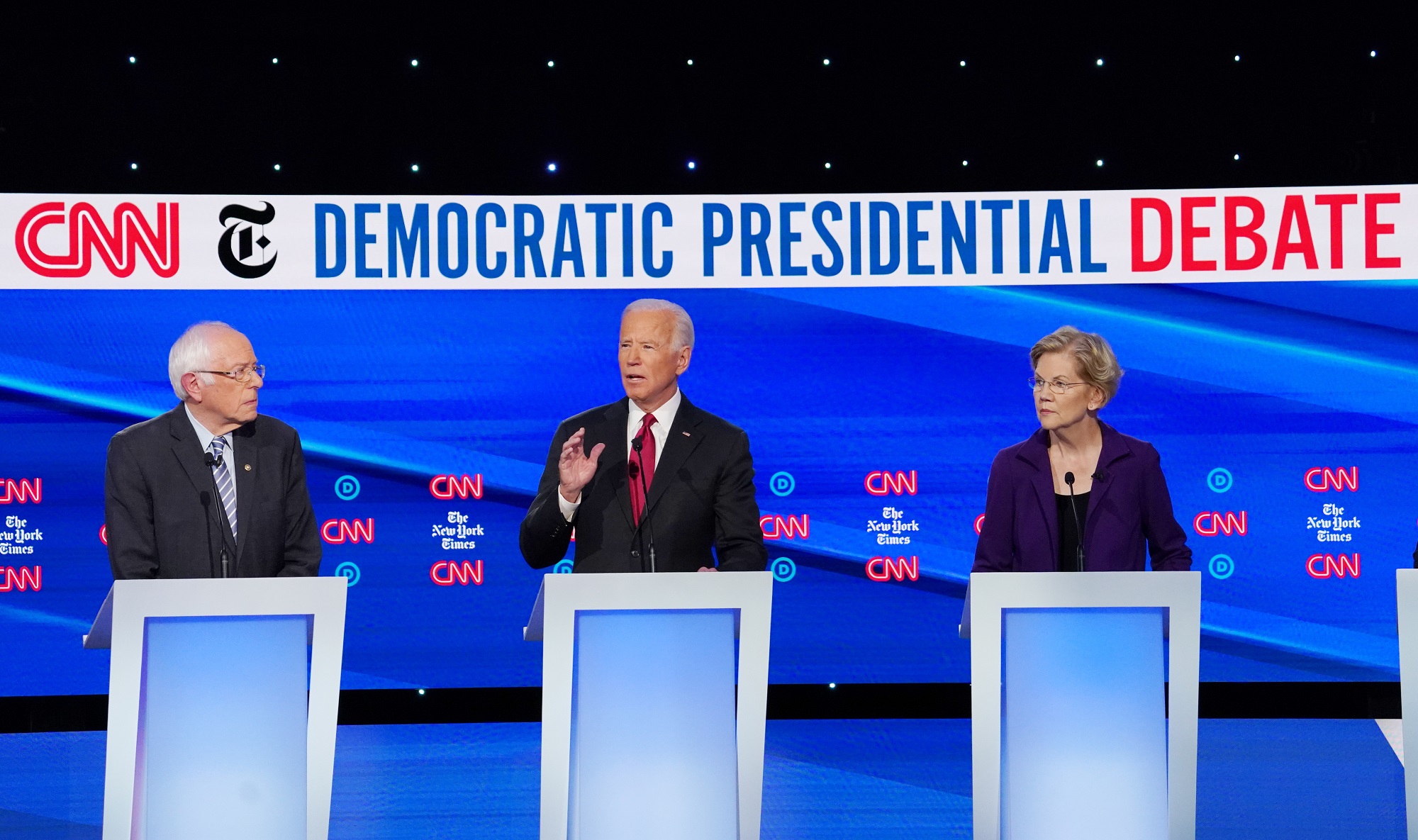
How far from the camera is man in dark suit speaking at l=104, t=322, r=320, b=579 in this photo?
329 centimetres

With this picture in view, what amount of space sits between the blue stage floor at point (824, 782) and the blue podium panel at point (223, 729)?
1.55m

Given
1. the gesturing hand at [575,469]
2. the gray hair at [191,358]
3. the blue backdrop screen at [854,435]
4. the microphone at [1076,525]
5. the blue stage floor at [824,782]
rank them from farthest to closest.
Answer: the blue backdrop screen at [854,435], the blue stage floor at [824,782], the gray hair at [191,358], the gesturing hand at [575,469], the microphone at [1076,525]

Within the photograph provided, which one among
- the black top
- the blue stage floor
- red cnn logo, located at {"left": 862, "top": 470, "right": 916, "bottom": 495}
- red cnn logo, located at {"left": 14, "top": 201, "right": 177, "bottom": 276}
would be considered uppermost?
red cnn logo, located at {"left": 14, "top": 201, "right": 177, "bottom": 276}

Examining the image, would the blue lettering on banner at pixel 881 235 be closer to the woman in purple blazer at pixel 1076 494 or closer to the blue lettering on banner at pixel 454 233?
the blue lettering on banner at pixel 454 233

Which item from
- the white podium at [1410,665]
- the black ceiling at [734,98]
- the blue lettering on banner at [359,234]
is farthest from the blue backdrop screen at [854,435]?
the white podium at [1410,665]

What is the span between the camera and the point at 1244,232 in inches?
213

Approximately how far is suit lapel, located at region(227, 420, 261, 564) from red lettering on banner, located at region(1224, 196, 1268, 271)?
3.89 m

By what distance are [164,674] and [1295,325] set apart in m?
4.57

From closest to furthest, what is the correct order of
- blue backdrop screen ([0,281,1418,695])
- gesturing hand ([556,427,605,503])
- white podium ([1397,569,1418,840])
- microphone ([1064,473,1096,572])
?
white podium ([1397,569,1418,840])
microphone ([1064,473,1096,572])
gesturing hand ([556,427,605,503])
blue backdrop screen ([0,281,1418,695])

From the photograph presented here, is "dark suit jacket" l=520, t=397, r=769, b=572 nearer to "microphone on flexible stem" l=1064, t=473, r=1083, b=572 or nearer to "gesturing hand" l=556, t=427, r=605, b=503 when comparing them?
"gesturing hand" l=556, t=427, r=605, b=503

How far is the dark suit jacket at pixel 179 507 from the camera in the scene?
130 inches

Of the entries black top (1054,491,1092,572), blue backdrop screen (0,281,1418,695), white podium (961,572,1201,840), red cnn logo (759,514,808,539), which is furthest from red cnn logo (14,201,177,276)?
white podium (961,572,1201,840)

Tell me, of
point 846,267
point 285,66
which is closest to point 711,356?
point 846,267

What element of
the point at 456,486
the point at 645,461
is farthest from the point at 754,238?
the point at 645,461
